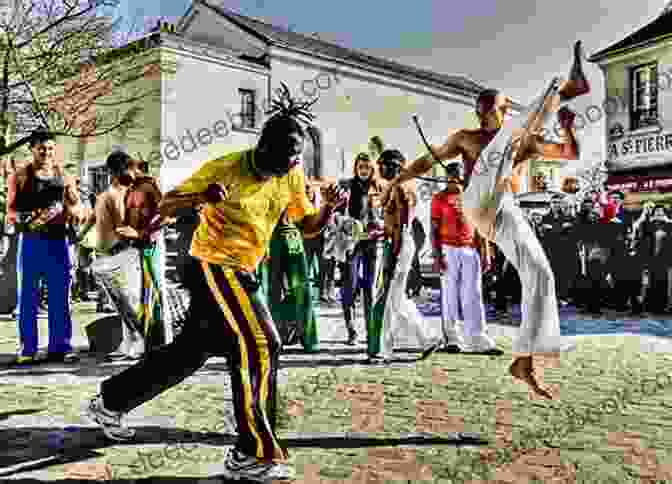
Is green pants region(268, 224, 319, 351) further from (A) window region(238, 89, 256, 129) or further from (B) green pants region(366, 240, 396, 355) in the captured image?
(A) window region(238, 89, 256, 129)

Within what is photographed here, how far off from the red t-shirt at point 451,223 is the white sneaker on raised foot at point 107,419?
453 cm

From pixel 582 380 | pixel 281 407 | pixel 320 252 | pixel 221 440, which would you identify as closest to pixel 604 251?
pixel 320 252

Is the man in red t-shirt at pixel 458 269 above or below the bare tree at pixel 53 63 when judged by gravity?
below

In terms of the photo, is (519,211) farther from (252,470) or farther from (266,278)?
(266,278)

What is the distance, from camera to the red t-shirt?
7.64m

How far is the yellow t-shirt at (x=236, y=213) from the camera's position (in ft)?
11.2

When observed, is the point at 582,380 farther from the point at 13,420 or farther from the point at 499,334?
the point at 13,420

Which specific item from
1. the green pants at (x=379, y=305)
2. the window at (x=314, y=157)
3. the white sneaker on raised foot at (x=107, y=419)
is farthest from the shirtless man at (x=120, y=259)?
the window at (x=314, y=157)

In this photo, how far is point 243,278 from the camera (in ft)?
11.2

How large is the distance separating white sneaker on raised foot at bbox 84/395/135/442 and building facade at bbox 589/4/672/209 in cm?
2240

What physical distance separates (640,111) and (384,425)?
24.4 meters

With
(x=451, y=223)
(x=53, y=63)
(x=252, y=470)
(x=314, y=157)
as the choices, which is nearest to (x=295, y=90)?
(x=314, y=157)

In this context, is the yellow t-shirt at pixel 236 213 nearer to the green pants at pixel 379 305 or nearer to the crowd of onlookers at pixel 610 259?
the green pants at pixel 379 305

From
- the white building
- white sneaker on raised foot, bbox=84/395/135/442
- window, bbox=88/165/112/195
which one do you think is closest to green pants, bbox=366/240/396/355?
white sneaker on raised foot, bbox=84/395/135/442
